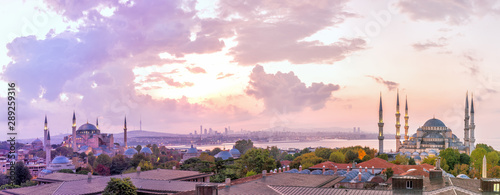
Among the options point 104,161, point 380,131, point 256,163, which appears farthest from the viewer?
point 380,131

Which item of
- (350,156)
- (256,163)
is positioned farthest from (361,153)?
(256,163)

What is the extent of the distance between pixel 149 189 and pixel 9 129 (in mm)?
10219

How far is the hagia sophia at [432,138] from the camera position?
70.0m

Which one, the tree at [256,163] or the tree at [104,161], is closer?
the tree at [256,163]

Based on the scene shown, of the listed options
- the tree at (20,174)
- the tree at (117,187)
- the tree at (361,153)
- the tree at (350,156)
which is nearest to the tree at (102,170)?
the tree at (20,174)

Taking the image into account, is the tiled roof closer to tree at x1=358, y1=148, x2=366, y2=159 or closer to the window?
the window

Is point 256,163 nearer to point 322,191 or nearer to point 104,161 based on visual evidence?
point 322,191

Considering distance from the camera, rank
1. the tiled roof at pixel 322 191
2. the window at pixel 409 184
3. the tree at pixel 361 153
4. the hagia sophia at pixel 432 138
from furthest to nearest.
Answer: the hagia sophia at pixel 432 138 < the tree at pixel 361 153 < the window at pixel 409 184 < the tiled roof at pixel 322 191

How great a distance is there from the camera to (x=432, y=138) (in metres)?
76.1

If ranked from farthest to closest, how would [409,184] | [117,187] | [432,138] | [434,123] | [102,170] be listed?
1. [434,123]
2. [432,138]
3. [102,170]
4. [117,187]
5. [409,184]

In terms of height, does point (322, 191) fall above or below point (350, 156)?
above

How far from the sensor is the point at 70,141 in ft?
330

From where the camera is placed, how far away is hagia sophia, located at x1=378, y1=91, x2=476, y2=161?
70000mm

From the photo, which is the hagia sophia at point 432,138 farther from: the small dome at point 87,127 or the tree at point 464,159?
the small dome at point 87,127
